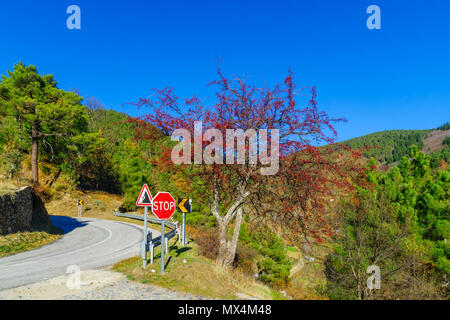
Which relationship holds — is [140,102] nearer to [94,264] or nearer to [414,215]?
[94,264]

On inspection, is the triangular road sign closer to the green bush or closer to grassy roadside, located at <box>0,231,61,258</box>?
grassy roadside, located at <box>0,231,61,258</box>

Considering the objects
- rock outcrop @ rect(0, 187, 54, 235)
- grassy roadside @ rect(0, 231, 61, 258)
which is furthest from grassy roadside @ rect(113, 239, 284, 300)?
rock outcrop @ rect(0, 187, 54, 235)

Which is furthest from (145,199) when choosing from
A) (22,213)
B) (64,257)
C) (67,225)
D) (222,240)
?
(67,225)

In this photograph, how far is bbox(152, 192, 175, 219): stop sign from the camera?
27.0 feet

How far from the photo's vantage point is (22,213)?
1580 cm

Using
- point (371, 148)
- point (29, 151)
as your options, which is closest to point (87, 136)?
point (29, 151)

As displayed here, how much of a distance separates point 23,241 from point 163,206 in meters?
10.7

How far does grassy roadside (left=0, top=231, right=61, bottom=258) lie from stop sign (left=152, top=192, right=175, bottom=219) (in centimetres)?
885

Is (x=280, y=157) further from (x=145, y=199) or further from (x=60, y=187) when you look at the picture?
(x=60, y=187)

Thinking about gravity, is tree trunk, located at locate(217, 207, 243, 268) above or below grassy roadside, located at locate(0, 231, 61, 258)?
above

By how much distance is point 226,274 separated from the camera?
8469 mm

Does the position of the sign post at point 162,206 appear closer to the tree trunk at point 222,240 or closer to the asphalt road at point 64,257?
the tree trunk at point 222,240

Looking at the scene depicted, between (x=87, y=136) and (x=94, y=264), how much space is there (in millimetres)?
25558

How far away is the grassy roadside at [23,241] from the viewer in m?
12.7
